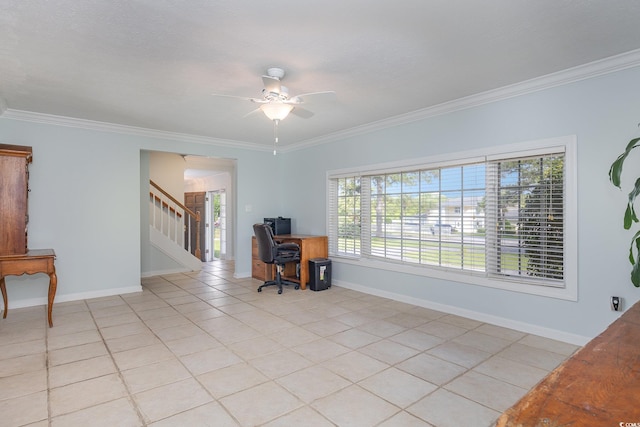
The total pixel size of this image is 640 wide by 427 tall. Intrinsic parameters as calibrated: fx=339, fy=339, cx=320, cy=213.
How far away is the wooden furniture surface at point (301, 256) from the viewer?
532cm

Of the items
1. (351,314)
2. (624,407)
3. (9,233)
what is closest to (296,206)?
(351,314)

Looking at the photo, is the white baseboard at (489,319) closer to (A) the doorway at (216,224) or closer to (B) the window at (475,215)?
(B) the window at (475,215)

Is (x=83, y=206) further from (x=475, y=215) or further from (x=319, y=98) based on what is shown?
(x=475, y=215)

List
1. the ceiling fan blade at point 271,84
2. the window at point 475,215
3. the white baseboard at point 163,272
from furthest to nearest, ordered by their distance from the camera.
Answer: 1. the white baseboard at point 163,272
2. the window at point 475,215
3. the ceiling fan blade at point 271,84

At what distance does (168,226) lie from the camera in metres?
6.75

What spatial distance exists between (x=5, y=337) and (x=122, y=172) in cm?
247

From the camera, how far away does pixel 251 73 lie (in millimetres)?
3020

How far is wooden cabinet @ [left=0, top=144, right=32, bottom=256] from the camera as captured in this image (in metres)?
3.62

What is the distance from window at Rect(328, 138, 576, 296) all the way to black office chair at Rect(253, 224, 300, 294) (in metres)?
0.97

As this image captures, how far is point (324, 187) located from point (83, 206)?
3.50m

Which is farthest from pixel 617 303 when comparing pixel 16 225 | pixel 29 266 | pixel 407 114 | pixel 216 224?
pixel 216 224

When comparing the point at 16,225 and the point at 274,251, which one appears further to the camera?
the point at 274,251

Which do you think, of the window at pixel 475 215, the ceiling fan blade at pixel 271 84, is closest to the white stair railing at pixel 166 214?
the window at pixel 475 215

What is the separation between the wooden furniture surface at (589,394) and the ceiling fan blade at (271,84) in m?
2.59
